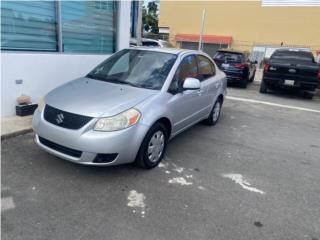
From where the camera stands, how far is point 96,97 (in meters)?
3.82

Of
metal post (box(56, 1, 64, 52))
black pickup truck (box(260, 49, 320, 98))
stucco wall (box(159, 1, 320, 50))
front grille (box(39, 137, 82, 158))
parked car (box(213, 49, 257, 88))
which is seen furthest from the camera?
stucco wall (box(159, 1, 320, 50))

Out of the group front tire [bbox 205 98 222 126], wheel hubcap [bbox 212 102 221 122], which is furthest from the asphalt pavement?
wheel hubcap [bbox 212 102 221 122]

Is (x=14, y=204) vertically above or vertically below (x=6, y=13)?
below

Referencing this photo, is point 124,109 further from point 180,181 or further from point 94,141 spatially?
point 180,181

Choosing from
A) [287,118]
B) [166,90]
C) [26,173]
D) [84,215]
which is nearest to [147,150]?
[166,90]

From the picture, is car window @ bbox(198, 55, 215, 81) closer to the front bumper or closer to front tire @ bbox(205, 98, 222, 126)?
front tire @ bbox(205, 98, 222, 126)

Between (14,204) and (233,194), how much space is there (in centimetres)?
248

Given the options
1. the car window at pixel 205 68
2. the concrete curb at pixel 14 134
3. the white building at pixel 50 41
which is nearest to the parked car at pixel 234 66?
the white building at pixel 50 41

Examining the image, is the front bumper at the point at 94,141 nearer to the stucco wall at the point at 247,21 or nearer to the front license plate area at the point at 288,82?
the front license plate area at the point at 288,82

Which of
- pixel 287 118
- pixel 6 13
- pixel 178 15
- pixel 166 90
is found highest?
pixel 178 15

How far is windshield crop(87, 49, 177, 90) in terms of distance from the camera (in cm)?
434

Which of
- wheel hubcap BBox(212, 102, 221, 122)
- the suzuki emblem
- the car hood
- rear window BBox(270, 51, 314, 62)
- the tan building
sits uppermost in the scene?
the tan building

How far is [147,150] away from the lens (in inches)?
152

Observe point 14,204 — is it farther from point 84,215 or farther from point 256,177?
point 256,177
